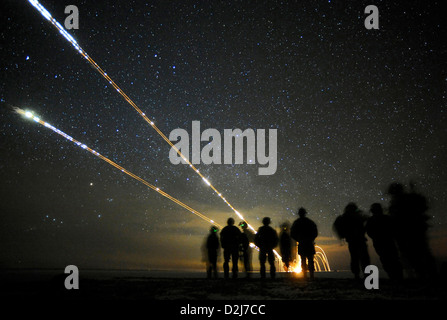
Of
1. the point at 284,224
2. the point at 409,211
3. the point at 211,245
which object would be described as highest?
the point at 409,211

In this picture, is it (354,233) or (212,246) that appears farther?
(212,246)

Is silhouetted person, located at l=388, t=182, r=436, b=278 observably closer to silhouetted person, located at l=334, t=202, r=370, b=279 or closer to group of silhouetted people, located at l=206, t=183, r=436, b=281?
group of silhouetted people, located at l=206, t=183, r=436, b=281


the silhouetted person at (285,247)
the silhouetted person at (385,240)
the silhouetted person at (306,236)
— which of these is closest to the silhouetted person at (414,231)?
the silhouetted person at (385,240)

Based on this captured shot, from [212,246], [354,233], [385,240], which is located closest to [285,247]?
[212,246]

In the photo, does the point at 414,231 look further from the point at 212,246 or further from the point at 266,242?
the point at 212,246
